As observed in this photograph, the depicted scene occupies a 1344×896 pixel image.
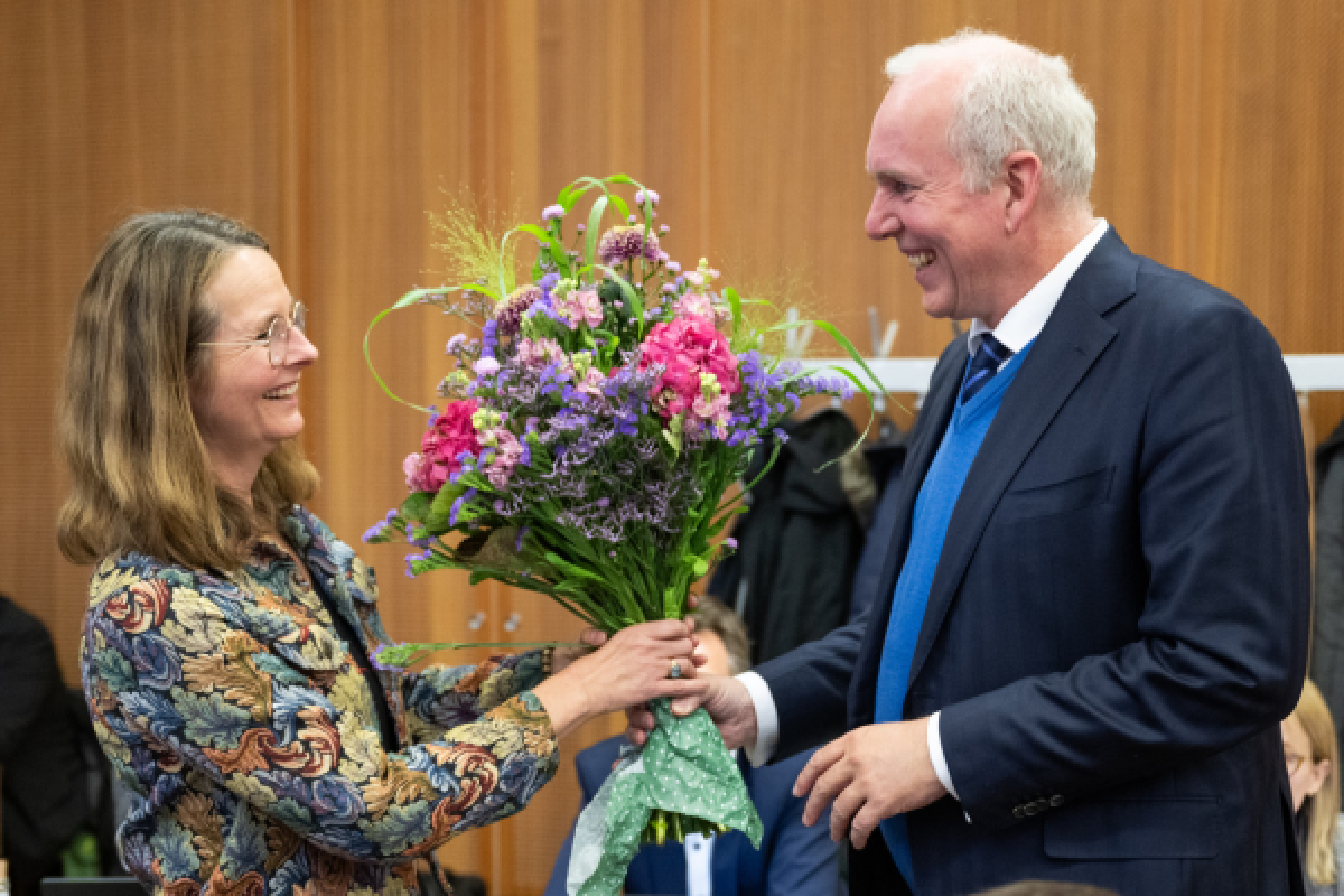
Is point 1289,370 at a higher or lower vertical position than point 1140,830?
higher

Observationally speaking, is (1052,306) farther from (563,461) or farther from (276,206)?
(276,206)

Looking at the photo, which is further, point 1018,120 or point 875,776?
point 1018,120

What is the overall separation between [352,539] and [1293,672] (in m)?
3.30

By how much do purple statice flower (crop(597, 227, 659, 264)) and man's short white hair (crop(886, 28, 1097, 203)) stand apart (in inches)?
16.1

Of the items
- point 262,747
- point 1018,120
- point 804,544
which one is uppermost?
point 1018,120

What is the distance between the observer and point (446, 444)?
1639mm

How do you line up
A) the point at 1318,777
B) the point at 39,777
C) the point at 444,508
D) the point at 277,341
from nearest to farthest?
1. the point at 444,508
2. the point at 277,341
3. the point at 1318,777
4. the point at 39,777

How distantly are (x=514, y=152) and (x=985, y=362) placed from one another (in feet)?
8.52

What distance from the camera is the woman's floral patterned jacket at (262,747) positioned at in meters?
1.53

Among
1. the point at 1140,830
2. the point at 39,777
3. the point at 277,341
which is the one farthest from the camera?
the point at 39,777

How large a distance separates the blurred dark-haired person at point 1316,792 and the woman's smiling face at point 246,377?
2115 millimetres

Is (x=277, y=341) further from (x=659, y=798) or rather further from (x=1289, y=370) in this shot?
(x=1289, y=370)

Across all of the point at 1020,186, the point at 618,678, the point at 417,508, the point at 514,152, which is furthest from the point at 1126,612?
the point at 514,152

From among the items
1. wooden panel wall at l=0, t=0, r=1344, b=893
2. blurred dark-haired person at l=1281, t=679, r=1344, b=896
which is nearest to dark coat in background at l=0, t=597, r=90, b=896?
wooden panel wall at l=0, t=0, r=1344, b=893
